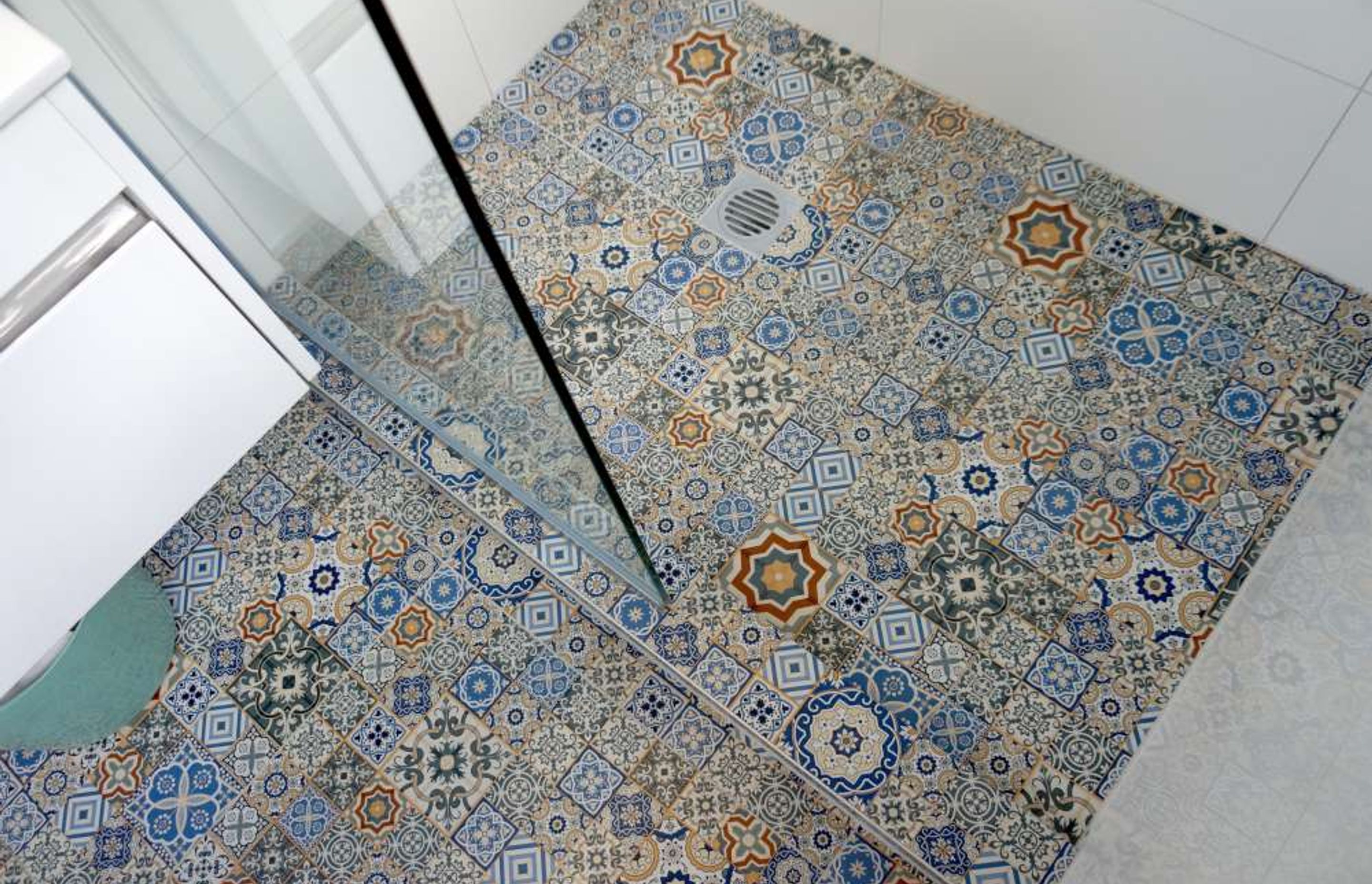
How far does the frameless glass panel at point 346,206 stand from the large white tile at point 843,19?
3.14ft

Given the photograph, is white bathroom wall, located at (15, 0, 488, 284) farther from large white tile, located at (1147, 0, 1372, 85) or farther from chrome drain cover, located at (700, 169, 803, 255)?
large white tile, located at (1147, 0, 1372, 85)

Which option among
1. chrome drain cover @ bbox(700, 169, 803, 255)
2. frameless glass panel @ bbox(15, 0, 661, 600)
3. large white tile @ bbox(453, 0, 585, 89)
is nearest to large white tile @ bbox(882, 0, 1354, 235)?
chrome drain cover @ bbox(700, 169, 803, 255)

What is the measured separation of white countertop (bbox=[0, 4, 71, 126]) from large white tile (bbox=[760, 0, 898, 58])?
1.20 m

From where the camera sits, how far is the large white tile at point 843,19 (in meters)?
1.85

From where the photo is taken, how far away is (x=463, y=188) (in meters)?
0.72

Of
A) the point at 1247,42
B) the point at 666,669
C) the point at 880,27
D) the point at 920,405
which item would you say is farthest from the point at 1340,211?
the point at 666,669

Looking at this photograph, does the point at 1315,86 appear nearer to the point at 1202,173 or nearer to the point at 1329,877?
the point at 1202,173

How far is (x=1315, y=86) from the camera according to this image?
1.44 metres

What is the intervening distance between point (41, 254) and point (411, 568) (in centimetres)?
68

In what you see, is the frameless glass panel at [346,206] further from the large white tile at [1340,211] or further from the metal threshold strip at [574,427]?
the large white tile at [1340,211]

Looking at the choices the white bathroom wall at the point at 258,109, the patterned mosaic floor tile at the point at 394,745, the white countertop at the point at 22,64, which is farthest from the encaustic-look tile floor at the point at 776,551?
the white countertop at the point at 22,64

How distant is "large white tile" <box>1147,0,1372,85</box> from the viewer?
53.4 inches

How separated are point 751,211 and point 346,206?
85 centimetres

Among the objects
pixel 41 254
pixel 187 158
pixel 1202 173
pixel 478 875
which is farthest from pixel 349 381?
pixel 1202 173
